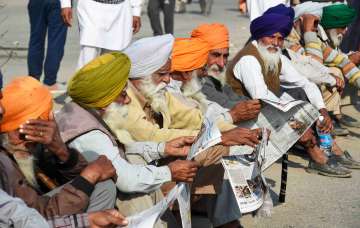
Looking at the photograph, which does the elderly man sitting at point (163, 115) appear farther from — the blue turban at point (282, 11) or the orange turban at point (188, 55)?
the blue turban at point (282, 11)

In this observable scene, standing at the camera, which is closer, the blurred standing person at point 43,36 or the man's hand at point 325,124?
the man's hand at point 325,124

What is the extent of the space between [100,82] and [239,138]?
0.94 m

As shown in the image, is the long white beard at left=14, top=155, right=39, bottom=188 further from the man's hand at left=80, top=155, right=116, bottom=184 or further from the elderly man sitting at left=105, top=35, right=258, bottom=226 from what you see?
the elderly man sitting at left=105, top=35, right=258, bottom=226

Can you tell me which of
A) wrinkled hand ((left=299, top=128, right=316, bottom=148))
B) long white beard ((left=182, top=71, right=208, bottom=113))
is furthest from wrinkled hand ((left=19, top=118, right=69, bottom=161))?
wrinkled hand ((left=299, top=128, right=316, bottom=148))

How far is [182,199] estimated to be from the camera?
3799 mm

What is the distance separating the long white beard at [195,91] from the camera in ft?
17.3

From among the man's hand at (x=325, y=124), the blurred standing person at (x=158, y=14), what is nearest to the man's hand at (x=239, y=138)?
the man's hand at (x=325, y=124)

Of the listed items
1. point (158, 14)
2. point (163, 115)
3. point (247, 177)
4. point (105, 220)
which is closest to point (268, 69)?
point (163, 115)

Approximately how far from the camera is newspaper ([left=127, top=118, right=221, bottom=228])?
A: 3393mm

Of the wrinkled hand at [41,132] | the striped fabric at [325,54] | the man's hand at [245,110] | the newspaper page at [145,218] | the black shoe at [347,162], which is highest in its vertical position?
the wrinkled hand at [41,132]

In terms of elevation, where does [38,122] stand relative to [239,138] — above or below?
above

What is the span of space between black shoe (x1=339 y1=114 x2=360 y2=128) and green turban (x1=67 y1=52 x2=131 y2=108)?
4211 mm

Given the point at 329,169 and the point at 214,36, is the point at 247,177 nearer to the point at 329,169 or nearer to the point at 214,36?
the point at 214,36

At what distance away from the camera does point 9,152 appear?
3557 mm
